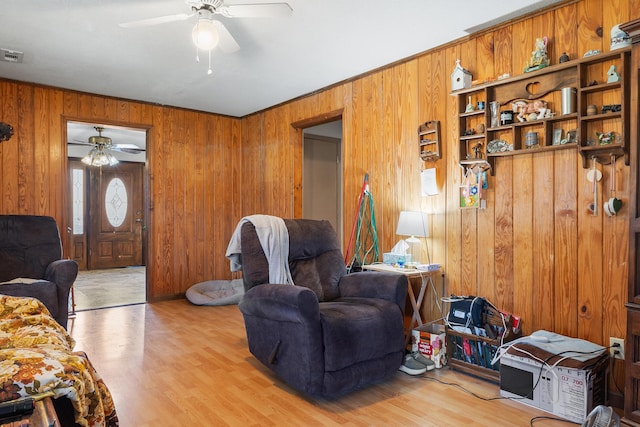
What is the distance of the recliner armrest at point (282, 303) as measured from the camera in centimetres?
229

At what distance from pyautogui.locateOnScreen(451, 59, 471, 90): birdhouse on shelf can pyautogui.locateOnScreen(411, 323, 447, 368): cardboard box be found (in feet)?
5.97

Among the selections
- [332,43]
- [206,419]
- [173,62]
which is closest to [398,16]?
[332,43]

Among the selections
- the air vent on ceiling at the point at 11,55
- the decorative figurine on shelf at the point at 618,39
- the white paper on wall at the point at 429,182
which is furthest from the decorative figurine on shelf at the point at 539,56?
the air vent on ceiling at the point at 11,55

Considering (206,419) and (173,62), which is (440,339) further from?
(173,62)

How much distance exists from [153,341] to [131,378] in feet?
2.68

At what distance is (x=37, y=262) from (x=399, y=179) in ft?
10.4

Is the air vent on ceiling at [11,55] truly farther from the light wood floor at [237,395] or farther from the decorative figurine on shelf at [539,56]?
the decorative figurine on shelf at [539,56]

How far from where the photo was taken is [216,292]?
528 cm

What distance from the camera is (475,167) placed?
3.08 metres

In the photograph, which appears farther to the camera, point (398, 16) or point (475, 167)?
point (475, 167)

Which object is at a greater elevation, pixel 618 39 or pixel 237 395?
pixel 618 39

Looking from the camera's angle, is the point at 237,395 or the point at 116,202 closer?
the point at 237,395

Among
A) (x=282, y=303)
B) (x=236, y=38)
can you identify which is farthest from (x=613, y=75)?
(x=236, y=38)

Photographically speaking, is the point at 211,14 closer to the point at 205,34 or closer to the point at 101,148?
the point at 205,34
